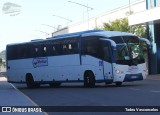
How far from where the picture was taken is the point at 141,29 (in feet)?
187

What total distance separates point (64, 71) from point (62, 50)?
51.5 inches

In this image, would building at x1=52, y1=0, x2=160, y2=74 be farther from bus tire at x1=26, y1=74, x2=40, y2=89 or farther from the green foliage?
bus tire at x1=26, y1=74, x2=40, y2=89

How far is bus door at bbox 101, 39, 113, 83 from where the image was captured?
28.4 meters

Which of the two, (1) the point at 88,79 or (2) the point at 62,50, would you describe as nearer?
(1) the point at 88,79

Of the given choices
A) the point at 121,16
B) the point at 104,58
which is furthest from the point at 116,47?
the point at 121,16

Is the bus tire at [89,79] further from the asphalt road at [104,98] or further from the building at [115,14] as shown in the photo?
the building at [115,14]

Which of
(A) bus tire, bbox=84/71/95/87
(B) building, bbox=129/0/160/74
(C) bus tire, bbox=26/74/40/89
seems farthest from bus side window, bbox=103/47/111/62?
(B) building, bbox=129/0/160/74

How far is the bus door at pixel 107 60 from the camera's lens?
93.2ft

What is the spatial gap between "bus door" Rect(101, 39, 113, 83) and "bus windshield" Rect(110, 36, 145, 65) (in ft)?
1.28

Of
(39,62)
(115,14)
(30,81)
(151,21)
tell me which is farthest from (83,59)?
(115,14)

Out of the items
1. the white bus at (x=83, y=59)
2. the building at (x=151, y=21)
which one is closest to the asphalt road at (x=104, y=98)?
the white bus at (x=83, y=59)

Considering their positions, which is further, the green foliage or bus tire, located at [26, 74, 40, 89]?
the green foliage

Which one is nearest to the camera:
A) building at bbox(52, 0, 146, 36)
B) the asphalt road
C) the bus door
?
the asphalt road

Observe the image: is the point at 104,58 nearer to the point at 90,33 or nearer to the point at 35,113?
the point at 90,33
